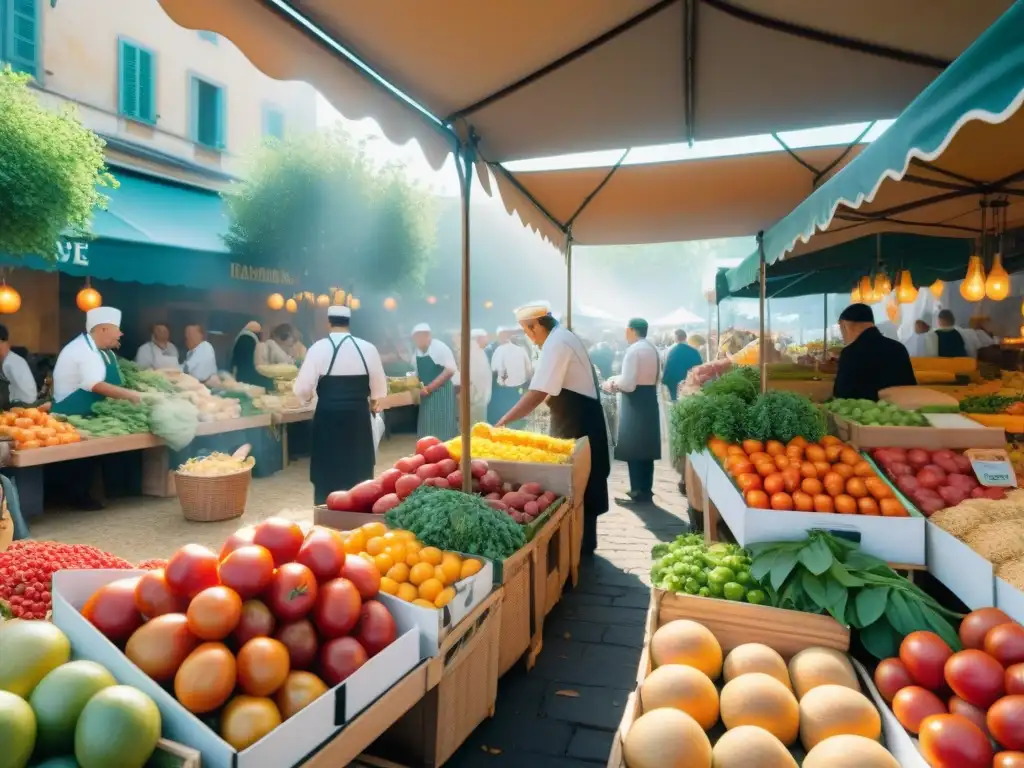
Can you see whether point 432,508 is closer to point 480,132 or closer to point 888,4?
point 480,132

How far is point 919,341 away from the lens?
1245 centimetres

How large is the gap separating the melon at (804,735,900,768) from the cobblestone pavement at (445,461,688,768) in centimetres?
122

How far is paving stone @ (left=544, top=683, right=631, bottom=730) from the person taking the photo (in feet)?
10.3

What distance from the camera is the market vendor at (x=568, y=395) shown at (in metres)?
5.20

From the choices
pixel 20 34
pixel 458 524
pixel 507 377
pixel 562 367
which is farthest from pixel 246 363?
pixel 458 524

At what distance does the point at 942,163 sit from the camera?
16.3ft

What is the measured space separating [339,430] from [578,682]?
3.11 metres

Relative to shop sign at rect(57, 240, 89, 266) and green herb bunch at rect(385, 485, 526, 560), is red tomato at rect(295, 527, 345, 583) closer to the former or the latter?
green herb bunch at rect(385, 485, 526, 560)

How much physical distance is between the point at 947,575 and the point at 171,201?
14.0 meters

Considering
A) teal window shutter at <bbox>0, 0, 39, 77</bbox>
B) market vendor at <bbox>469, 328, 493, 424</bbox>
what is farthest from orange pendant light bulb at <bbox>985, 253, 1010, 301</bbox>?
teal window shutter at <bbox>0, 0, 39, 77</bbox>

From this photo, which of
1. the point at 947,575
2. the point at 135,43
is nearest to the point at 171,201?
the point at 135,43

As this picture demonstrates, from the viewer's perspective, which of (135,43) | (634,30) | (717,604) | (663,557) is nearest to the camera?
(717,604)

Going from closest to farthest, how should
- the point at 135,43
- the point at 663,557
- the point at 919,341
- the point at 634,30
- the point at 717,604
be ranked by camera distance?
the point at 717,604 → the point at 663,557 → the point at 634,30 → the point at 919,341 → the point at 135,43

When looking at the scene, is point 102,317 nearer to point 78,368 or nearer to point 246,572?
Answer: point 78,368
